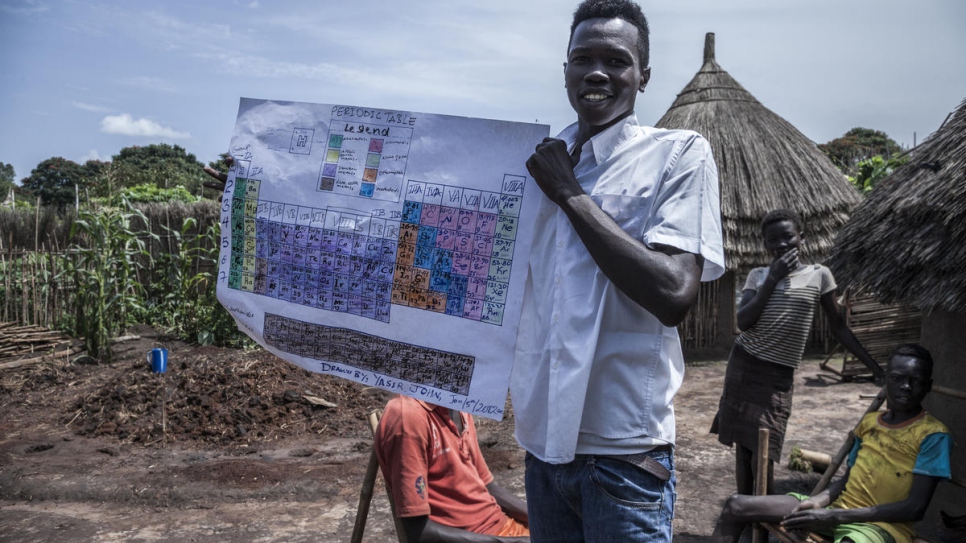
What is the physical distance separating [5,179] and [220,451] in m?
33.7

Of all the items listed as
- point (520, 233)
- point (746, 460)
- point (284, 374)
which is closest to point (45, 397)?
point (284, 374)

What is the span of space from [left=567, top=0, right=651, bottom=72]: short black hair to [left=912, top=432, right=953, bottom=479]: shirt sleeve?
2453mm

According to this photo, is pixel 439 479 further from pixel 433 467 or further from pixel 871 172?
pixel 871 172

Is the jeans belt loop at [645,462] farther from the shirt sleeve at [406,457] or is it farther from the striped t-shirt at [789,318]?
the striped t-shirt at [789,318]

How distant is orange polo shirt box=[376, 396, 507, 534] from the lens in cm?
258

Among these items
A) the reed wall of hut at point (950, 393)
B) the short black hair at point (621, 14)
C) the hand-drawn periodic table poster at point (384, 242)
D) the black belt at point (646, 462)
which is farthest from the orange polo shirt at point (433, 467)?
the reed wall of hut at point (950, 393)

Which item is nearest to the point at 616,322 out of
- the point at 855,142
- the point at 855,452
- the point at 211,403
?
the point at 855,452

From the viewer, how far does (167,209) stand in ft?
37.6

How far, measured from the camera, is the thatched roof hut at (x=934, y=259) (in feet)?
11.9

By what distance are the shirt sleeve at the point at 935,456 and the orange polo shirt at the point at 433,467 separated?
180cm

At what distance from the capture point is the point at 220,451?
5.83 m

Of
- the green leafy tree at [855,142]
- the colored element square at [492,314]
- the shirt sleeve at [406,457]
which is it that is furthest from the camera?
the green leafy tree at [855,142]

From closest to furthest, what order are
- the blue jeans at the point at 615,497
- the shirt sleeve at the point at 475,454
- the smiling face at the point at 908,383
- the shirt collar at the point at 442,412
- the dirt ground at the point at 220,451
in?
the blue jeans at the point at 615,497, the shirt collar at the point at 442,412, the shirt sleeve at the point at 475,454, the smiling face at the point at 908,383, the dirt ground at the point at 220,451

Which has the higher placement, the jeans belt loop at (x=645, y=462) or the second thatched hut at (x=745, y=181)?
the second thatched hut at (x=745, y=181)
